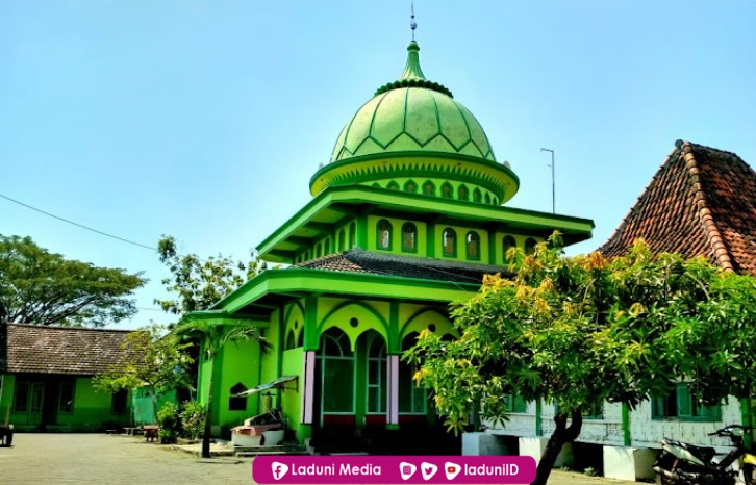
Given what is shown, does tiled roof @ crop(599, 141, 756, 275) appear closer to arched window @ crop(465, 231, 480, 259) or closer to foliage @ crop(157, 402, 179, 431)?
arched window @ crop(465, 231, 480, 259)

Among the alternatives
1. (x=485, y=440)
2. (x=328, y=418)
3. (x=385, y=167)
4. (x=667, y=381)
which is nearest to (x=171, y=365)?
(x=328, y=418)

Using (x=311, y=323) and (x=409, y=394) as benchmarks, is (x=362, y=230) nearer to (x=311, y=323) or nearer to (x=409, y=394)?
(x=311, y=323)

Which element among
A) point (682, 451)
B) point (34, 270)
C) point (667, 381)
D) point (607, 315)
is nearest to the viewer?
point (667, 381)

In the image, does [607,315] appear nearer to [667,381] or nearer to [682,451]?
[667,381]

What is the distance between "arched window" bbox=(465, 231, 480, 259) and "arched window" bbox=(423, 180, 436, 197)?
1.90 meters

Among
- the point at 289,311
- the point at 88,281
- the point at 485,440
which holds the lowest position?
the point at 485,440

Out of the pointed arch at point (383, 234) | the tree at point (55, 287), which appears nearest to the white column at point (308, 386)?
the pointed arch at point (383, 234)

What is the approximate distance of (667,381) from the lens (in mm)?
8484

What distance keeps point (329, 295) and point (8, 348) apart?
2027 cm

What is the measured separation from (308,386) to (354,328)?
208 centimetres

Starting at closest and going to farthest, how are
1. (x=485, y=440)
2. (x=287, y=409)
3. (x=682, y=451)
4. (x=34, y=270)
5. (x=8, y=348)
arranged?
(x=682, y=451)
(x=485, y=440)
(x=287, y=409)
(x=8, y=348)
(x=34, y=270)

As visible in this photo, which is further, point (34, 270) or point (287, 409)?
point (34, 270)

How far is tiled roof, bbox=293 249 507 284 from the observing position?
755 inches

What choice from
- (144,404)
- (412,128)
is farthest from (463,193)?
(144,404)
